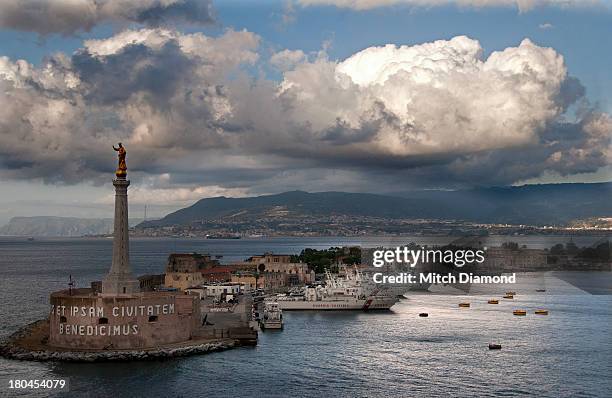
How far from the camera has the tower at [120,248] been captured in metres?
55.7

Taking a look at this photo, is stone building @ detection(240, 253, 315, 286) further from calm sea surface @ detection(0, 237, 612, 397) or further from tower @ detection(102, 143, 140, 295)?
tower @ detection(102, 143, 140, 295)

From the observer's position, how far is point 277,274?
112688 millimetres

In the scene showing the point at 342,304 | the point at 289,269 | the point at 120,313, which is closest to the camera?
the point at 120,313

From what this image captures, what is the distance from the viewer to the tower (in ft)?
183

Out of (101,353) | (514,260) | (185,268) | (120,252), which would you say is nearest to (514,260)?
(514,260)

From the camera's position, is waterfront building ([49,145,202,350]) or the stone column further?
the stone column

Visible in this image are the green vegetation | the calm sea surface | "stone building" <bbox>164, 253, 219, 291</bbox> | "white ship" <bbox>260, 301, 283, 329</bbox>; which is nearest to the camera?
the calm sea surface

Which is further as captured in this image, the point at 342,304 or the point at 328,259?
the point at 328,259

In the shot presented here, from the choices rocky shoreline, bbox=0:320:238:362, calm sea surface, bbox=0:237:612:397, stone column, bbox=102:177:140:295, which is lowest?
calm sea surface, bbox=0:237:612:397

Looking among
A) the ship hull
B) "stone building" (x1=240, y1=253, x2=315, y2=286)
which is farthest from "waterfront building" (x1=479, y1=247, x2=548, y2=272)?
the ship hull

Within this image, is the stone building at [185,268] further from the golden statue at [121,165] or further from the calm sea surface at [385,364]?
the golden statue at [121,165]

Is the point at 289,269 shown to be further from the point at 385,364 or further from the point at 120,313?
the point at 385,364

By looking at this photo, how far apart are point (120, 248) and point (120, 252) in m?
0.30

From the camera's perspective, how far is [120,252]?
55906mm
